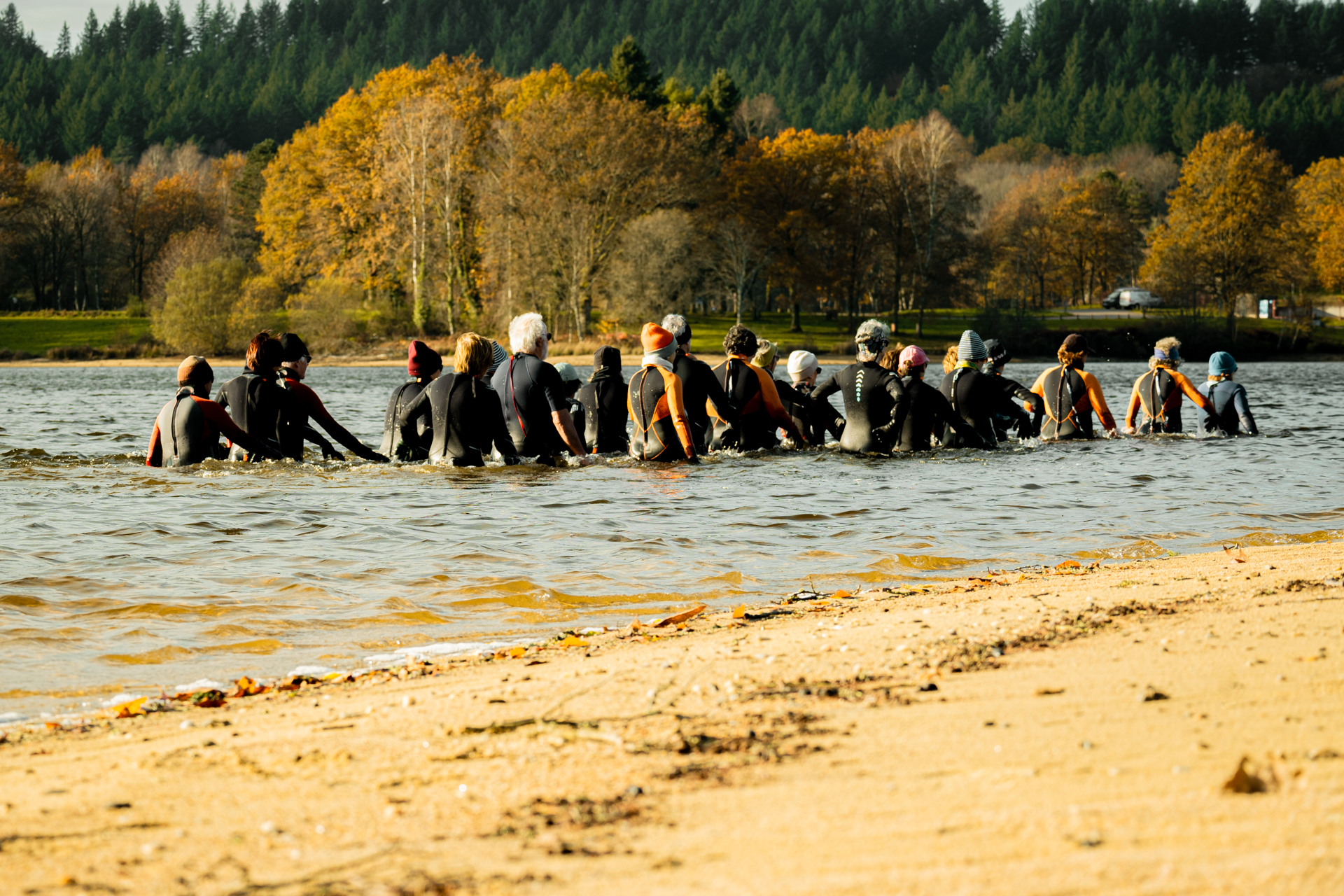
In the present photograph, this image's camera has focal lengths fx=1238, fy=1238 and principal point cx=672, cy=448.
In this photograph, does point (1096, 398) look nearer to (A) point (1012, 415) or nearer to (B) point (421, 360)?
(A) point (1012, 415)

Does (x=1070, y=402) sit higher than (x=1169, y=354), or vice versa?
(x=1169, y=354)

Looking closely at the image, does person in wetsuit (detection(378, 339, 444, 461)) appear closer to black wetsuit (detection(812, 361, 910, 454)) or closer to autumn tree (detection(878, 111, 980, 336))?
black wetsuit (detection(812, 361, 910, 454))

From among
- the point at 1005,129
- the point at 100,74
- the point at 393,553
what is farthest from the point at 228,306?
the point at 1005,129

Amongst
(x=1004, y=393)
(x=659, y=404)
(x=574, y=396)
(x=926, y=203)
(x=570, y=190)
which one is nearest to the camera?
(x=659, y=404)

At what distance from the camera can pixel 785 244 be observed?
2778 inches

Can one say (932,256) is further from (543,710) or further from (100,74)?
(100,74)

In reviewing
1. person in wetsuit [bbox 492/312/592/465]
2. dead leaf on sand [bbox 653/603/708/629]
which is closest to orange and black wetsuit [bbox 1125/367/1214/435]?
person in wetsuit [bbox 492/312/592/465]

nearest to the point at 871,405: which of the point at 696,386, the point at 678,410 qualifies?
the point at 696,386

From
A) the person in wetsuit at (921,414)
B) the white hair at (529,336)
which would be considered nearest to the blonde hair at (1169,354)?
the person in wetsuit at (921,414)

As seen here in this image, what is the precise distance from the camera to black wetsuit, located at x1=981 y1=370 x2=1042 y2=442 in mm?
16125

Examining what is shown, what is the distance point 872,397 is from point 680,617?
843cm

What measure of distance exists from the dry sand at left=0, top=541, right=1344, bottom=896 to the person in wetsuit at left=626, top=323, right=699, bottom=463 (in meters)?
8.41

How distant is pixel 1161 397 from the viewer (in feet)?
57.9

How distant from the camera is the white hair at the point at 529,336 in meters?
12.7
